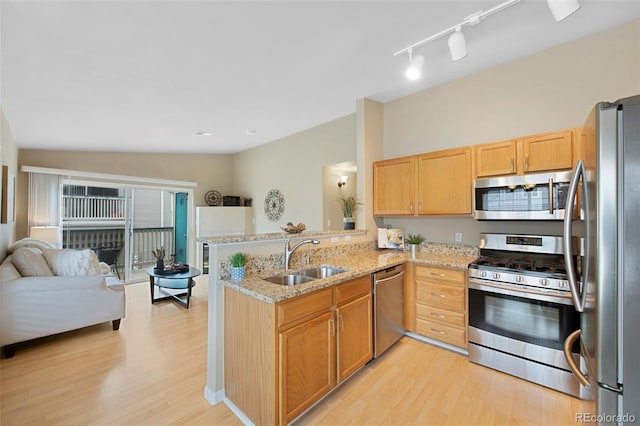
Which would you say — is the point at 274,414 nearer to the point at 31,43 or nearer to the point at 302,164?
the point at 31,43

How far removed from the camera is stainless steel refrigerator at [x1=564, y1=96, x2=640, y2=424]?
967 millimetres

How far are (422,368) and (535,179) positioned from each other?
6.24 ft

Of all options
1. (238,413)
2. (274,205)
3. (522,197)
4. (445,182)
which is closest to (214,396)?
(238,413)

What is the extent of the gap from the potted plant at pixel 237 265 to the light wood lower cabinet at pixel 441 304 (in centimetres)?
179

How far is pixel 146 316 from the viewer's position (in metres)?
3.60

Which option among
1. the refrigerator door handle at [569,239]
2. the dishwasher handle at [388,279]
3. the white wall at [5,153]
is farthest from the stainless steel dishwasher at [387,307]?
the white wall at [5,153]

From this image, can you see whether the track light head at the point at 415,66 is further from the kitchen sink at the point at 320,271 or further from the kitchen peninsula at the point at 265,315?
the kitchen sink at the point at 320,271

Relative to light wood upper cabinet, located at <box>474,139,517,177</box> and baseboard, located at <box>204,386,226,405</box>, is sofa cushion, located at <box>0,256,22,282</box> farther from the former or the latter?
light wood upper cabinet, located at <box>474,139,517,177</box>

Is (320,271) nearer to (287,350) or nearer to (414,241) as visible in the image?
(287,350)

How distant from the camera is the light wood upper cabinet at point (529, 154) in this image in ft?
7.61

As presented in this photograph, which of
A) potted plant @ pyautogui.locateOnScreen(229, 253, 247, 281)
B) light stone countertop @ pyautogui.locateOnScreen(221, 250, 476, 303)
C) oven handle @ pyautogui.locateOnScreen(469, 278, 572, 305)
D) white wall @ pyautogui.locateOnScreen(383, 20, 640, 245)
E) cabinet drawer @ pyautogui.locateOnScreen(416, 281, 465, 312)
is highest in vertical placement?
white wall @ pyautogui.locateOnScreen(383, 20, 640, 245)

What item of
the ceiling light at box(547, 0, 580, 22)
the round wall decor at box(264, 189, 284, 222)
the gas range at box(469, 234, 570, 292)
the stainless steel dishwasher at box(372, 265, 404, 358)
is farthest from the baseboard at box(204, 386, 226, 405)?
the round wall decor at box(264, 189, 284, 222)

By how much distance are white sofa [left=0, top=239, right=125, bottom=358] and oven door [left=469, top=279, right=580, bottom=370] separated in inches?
149

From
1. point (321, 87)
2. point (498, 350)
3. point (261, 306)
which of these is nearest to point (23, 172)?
point (321, 87)
